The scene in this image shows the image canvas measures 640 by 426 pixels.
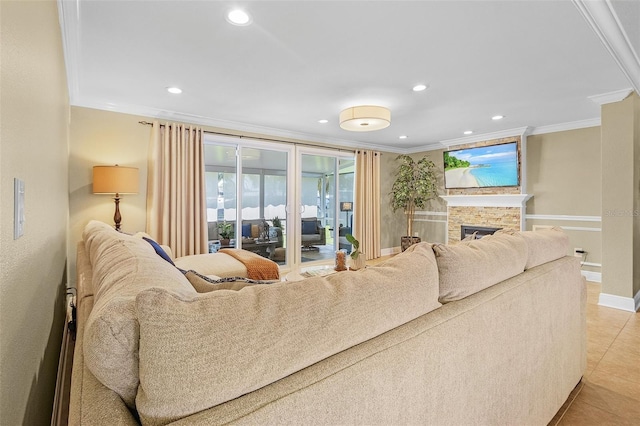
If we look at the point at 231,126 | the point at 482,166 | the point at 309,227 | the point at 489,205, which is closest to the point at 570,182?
the point at 489,205

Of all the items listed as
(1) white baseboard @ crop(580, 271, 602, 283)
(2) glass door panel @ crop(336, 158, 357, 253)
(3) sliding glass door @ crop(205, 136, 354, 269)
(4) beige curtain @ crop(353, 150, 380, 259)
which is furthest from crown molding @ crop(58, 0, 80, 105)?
(1) white baseboard @ crop(580, 271, 602, 283)

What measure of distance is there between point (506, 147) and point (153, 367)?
5.98m

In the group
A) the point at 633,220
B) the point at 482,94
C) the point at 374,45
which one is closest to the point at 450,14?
the point at 374,45

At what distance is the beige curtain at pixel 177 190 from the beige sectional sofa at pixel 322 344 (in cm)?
279

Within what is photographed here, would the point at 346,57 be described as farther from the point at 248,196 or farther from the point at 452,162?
the point at 452,162

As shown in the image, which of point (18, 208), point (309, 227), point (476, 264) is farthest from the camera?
point (309, 227)

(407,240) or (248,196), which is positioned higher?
(248,196)

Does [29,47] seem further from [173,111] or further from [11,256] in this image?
[173,111]

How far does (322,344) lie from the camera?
2.43 feet

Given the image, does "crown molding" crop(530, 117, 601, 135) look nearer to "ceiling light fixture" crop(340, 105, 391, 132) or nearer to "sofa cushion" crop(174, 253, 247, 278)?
"ceiling light fixture" crop(340, 105, 391, 132)

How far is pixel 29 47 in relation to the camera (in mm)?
1020

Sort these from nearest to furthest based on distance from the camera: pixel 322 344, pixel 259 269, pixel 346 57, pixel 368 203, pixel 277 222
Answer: pixel 322 344 < pixel 346 57 < pixel 259 269 < pixel 277 222 < pixel 368 203

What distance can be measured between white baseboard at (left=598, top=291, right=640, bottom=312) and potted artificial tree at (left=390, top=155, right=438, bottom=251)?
3003 millimetres

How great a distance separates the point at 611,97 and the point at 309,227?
14.3 ft
